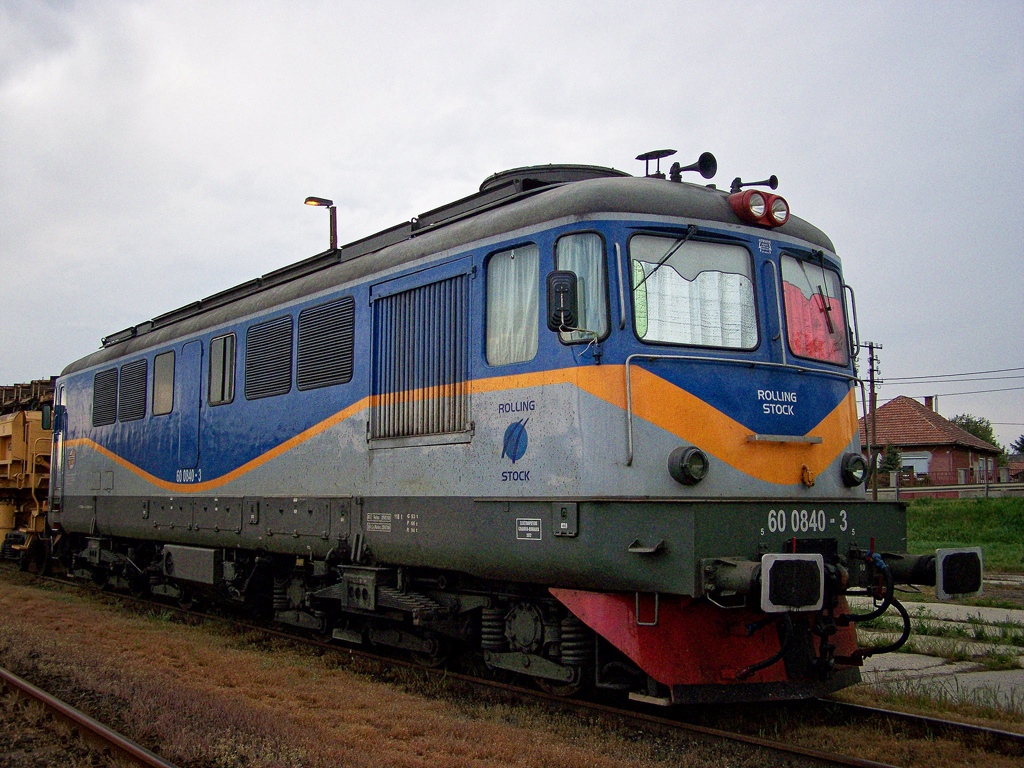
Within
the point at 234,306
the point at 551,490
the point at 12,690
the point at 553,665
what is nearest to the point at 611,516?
the point at 551,490

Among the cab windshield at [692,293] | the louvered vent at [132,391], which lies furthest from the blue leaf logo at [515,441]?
the louvered vent at [132,391]

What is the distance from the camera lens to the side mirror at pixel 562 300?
6070 mm

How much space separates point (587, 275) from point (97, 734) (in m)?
4.47

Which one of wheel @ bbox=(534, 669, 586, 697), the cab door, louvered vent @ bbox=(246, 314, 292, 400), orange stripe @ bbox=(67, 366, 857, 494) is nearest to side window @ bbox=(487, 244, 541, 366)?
orange stripe @ bbox=(67, 366, 857, 494)

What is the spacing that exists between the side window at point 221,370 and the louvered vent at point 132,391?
2.25 m

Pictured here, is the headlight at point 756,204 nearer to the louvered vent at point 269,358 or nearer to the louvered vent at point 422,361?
the louvered vent at point 422,361

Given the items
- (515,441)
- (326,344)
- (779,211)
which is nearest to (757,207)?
(779,211)

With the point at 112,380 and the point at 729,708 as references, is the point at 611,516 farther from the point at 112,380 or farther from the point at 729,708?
the point at 112,380

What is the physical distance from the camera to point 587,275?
6.33 m

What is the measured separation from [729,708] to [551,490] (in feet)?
7.63

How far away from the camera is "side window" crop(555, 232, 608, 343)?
6199mm

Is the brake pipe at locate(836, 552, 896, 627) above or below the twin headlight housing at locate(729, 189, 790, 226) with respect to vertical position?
below

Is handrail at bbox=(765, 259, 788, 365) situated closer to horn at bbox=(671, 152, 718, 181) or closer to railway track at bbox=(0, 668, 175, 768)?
horn at bbox=(671, 152, 718, 181)

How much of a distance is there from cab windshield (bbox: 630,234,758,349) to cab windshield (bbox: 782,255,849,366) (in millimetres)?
416
